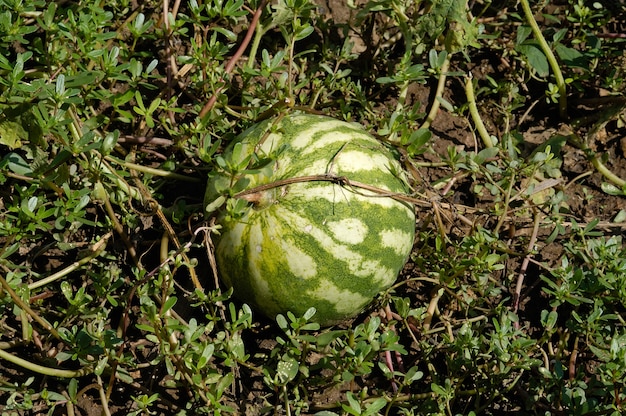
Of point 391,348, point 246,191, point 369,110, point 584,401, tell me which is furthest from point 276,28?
point 584,401

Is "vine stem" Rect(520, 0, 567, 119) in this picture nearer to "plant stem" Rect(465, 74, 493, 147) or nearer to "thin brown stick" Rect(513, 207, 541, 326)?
"plant stem" Rect(465, 74, 493, 147)

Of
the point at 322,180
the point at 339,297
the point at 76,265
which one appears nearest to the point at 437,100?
the point at 322,180

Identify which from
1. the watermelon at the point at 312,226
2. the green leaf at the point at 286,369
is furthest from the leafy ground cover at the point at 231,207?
the watermelon at the point at 312,226

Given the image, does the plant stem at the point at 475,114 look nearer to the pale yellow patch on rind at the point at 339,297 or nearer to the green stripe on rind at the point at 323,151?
the green stripe on rind at the point at 323,151

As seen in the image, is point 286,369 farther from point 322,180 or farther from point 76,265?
point 76,265

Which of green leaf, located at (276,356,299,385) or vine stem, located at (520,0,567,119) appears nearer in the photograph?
green leaf, located at (276,356,299,385)

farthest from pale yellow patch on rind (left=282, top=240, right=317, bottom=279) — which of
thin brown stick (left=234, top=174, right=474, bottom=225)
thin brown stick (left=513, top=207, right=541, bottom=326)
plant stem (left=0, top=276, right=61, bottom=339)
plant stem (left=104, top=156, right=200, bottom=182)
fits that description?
thin brown stick (left=513, top=207, right=541, bottom=326)
